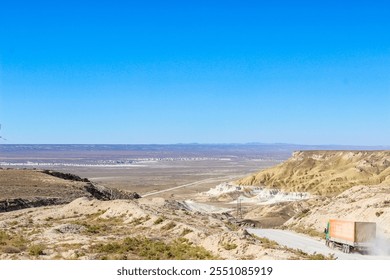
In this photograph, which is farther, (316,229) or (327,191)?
(327,191)

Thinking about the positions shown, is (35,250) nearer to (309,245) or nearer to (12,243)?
(12,243)

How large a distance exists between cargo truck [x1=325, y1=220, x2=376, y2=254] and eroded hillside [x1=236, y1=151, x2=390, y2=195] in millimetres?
54820

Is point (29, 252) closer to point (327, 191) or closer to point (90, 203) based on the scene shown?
point (90, 203)

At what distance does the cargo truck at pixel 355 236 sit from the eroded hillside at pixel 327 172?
5482cm

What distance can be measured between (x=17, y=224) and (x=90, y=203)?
8.18 metres

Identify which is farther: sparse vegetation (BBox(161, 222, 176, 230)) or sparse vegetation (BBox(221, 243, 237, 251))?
sparse vegetation (BBox(161, 222, 176, 230))

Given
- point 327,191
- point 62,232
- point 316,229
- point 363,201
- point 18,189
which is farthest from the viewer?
point 327,191

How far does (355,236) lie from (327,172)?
262 ft

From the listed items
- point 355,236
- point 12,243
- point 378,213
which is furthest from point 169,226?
point 378,213

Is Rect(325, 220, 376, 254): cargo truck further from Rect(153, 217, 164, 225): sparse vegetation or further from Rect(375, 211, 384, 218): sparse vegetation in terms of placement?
Rect(375, 211, 384, 218): sparse vegetation

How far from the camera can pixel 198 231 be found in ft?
96.4

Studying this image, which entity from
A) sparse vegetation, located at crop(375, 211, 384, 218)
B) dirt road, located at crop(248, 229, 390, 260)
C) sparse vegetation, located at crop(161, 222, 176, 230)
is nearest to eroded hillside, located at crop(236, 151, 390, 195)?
sparse vegetation, located at crop(375, 211, 384, 218)

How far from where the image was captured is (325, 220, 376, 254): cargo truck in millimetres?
30469

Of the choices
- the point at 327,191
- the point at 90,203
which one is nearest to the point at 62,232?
the point at 90,203
